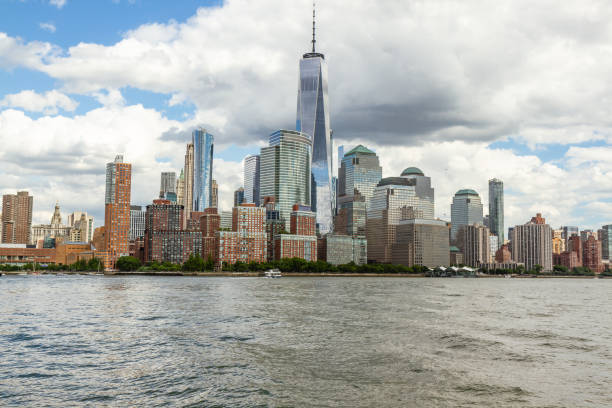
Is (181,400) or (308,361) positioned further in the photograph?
(308,361)

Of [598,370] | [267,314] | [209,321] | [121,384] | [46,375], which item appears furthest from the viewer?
[267,314]

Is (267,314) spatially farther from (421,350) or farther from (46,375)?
(46,375)

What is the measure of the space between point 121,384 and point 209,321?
3150cm

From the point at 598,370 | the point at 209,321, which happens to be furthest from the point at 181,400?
the point at 209,321

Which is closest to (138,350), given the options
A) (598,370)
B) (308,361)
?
(308,361)

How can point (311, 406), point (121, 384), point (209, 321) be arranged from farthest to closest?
point (209, 321) → point (121, 384) → point (311, 406)

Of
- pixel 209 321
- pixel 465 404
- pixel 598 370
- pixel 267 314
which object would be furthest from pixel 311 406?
pixel 267 314

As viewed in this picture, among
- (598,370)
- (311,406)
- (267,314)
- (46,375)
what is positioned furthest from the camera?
(267,314)

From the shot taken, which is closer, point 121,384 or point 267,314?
point 121,384

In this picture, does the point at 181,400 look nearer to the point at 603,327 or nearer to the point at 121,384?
the point at 121,384

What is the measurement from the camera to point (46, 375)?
36812mm

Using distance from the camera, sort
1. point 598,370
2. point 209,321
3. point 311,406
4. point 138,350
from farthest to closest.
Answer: point 209,321, point 138,350, point 598,370, point 311,406

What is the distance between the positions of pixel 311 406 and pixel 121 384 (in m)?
12.9

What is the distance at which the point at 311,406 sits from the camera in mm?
29672
